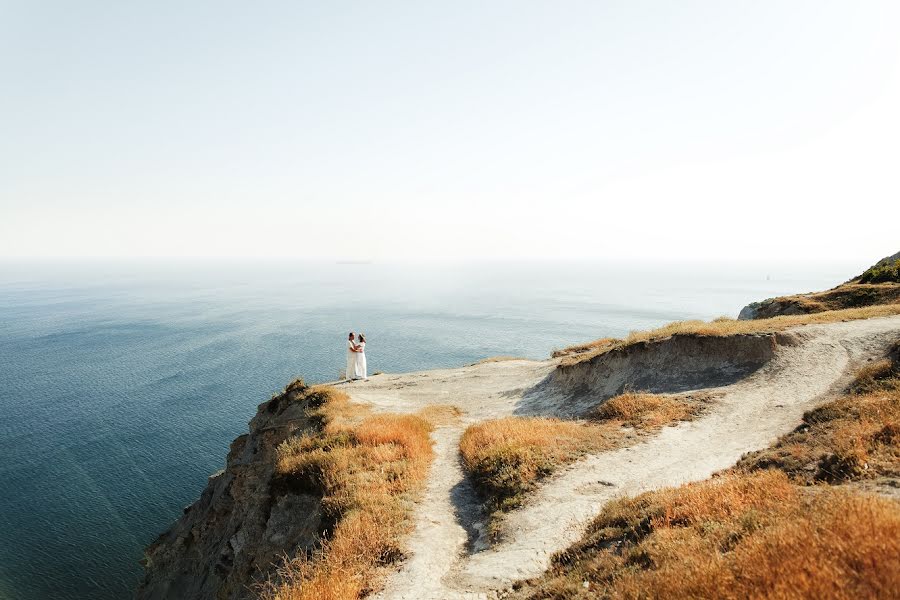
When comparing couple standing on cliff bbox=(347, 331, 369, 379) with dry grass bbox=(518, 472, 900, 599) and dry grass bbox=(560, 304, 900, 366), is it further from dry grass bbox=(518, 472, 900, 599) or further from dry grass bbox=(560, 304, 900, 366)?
dry grass bbox=(518, 472, 900, 599)

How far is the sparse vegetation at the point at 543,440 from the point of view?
13.1 metres

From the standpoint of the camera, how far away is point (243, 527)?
1877 centimetres

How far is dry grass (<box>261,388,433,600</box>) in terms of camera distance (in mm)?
9156

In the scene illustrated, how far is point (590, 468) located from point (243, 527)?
47.5 feet

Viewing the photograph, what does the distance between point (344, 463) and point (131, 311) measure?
607 feet

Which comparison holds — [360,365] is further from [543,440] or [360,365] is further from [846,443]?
[846,443]

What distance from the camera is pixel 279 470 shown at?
54.9ft

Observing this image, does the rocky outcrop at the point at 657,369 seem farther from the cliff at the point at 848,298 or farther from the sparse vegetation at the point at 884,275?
the sparse vegetation at the point at 884,275

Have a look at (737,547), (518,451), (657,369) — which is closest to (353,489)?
(518,451)

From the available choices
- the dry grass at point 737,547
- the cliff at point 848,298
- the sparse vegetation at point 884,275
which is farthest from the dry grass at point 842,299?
the dry grass at point 737,547

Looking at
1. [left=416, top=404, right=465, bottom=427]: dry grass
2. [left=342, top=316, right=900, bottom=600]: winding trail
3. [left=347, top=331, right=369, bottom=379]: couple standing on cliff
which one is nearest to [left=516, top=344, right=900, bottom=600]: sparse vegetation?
[left=342, top=316, right=900, bottom=600]: winding trail

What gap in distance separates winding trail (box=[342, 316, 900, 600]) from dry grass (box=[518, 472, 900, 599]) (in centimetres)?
118

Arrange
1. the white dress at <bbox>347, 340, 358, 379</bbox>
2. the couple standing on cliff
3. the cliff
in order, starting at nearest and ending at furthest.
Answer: the cliff < the couple standing on cliff < the white dress at <bbox>347, 340, 358, 379</bbox>

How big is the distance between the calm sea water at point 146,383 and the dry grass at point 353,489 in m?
29.2
